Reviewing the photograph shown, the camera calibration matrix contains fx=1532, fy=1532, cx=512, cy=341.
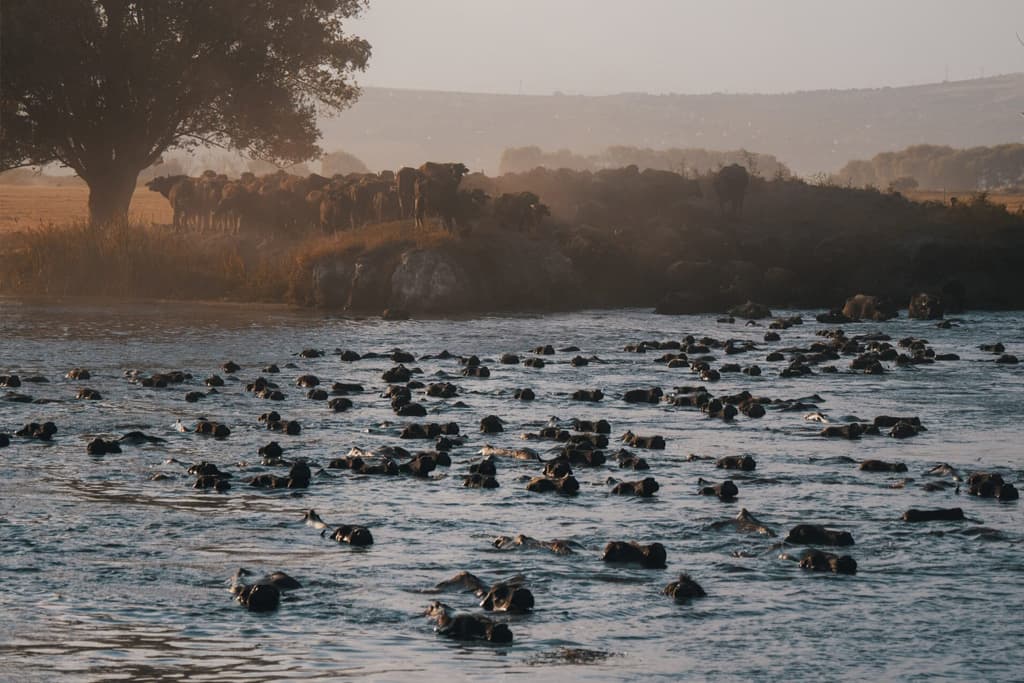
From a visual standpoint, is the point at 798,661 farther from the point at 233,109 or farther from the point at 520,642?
the point at 233,109

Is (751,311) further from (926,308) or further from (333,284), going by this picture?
(333,284)

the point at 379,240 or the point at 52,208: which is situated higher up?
the point at 52,208

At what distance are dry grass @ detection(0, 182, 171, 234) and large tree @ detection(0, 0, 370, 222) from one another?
4.10 metres

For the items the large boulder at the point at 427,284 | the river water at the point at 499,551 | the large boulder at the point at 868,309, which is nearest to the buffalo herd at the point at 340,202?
the large boulder at the point at 427,284

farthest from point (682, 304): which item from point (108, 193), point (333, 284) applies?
point (108, 193)

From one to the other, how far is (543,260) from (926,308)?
13.3 metres

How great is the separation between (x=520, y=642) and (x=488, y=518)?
4.85 m

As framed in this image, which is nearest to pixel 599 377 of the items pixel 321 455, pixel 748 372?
pixel 748 372

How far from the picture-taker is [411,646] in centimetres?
1232

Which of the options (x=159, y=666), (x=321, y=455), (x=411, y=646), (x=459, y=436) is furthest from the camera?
(x=459, y=436)

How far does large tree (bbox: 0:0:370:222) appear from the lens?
53844mm

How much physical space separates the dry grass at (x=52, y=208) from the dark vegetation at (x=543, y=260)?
5.68 metres

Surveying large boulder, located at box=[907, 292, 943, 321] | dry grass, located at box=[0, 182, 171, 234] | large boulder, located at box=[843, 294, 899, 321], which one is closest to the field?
dry grass, located at box=[0, 182, 171, 234]

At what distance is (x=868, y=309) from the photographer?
50.7m
